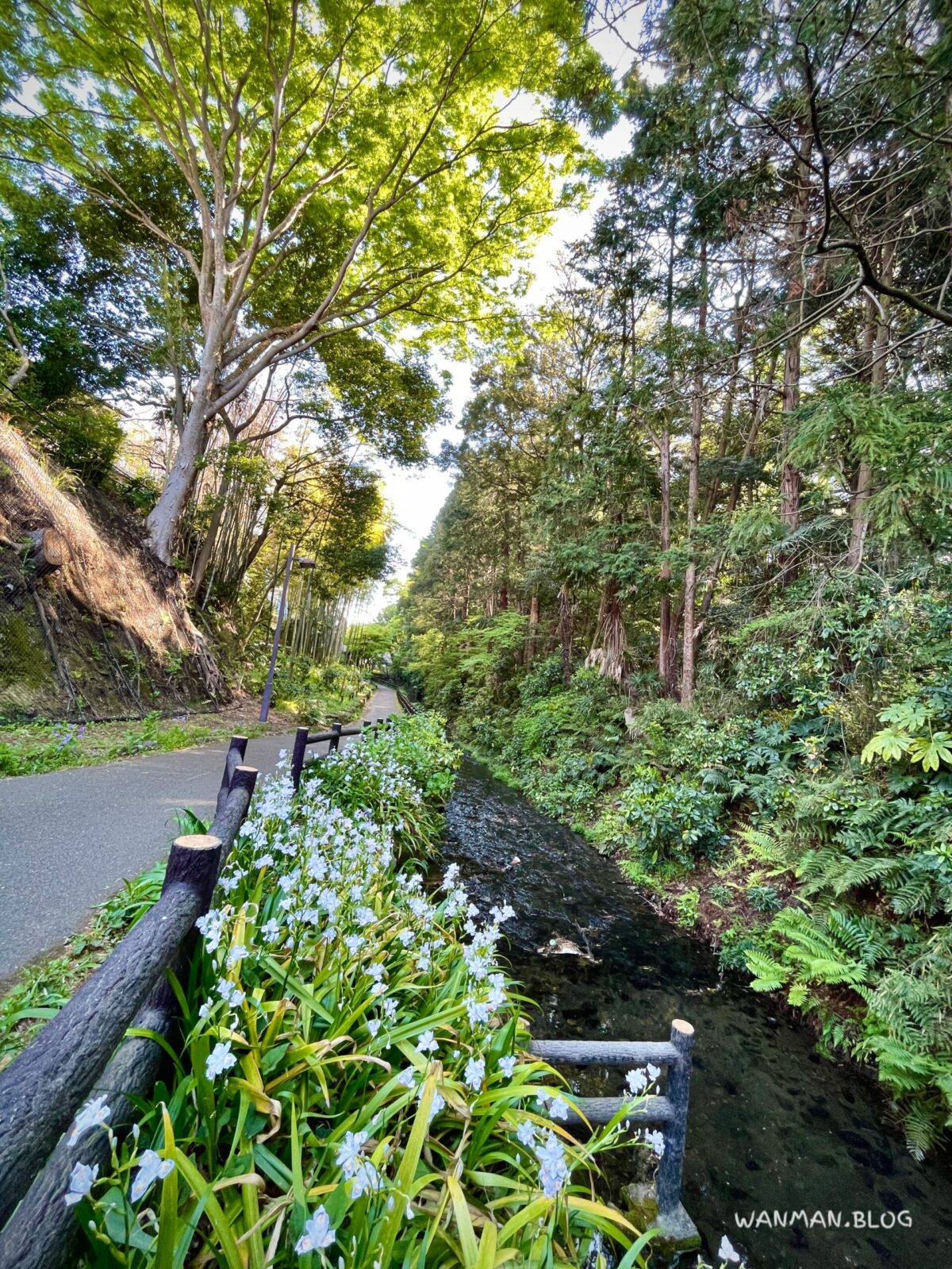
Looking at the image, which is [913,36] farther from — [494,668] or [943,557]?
[494,668]

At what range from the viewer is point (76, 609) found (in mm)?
6465

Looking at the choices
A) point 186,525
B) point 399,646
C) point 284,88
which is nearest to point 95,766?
point 186,525

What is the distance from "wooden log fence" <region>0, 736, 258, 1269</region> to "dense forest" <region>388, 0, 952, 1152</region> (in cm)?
361

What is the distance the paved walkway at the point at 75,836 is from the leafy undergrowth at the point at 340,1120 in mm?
844

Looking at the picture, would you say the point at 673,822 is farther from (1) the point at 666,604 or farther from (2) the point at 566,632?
(2) the point at 566,632

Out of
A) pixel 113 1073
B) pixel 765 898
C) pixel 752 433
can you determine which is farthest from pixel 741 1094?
pixel 752 433

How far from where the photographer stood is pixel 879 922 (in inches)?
140

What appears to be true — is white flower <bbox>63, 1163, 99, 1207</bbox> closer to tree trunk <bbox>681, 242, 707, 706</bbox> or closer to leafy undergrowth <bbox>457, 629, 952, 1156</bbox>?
leafy undergrowth <bbox>457, 629, 952, 1156</bbox>

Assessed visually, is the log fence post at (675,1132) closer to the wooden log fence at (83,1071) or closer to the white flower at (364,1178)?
the white flower at (364,1178)

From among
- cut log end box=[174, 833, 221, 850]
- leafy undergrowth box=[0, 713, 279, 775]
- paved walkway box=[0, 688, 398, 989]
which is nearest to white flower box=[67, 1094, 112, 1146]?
cut log end box=[174, 833, 221, 850]

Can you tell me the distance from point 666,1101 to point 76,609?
26.2 ft

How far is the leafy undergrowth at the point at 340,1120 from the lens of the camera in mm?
1036

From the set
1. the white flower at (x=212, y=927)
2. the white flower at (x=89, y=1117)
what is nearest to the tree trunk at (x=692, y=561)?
the white flower at (x=212, y=927)

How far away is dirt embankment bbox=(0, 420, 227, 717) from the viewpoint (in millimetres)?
5547
